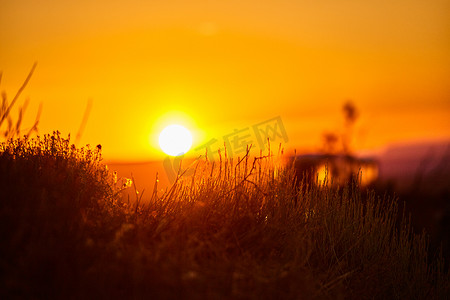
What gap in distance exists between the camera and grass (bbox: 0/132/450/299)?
5312 mm

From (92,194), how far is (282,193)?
2686 mm

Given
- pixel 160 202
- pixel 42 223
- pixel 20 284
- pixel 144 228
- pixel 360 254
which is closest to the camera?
pixel 20 284

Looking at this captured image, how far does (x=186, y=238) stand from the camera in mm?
6836

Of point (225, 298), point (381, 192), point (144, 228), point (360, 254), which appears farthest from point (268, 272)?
point (381, 192)

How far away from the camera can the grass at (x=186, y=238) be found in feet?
17.4

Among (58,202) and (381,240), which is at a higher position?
(58,202)

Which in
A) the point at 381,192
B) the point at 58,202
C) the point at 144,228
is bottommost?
the point at 381,192

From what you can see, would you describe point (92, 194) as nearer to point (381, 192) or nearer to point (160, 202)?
point (160, 202)

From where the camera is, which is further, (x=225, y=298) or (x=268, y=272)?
(x=268, y=272)

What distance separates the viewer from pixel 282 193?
816cm

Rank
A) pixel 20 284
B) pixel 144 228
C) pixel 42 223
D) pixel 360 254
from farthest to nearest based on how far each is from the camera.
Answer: pixel 360 254
pixel 144 228
pixel 42 223
pixel 20 284

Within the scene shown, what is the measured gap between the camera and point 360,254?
30.3 feet

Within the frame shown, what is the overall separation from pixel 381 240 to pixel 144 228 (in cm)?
464

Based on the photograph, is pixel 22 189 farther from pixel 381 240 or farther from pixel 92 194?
pixel 381 240
